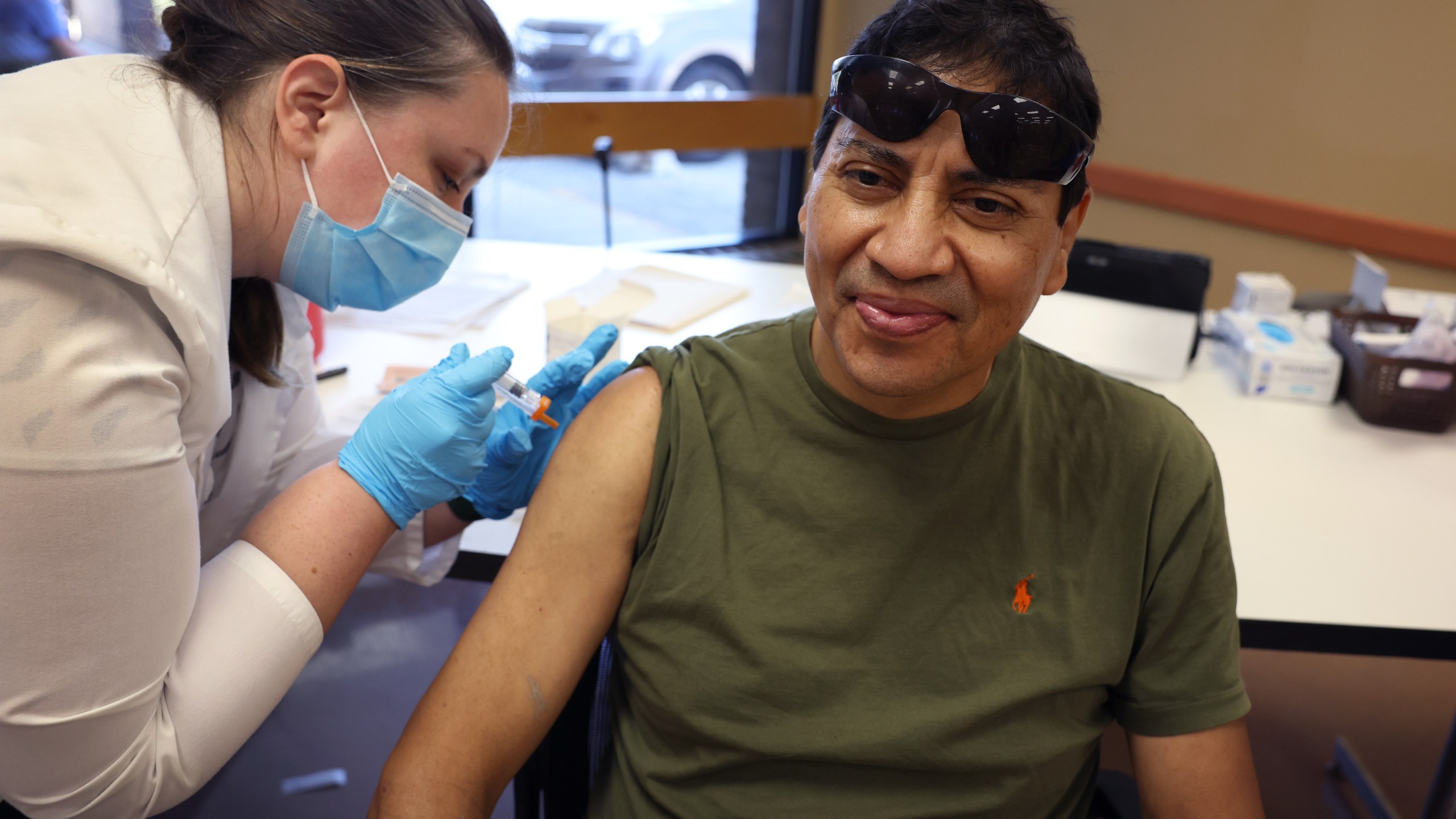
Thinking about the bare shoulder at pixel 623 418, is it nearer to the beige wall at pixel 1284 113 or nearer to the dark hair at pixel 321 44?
the dark hair at pixel 321 44

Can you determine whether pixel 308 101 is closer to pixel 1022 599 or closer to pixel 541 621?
pixel 541 621

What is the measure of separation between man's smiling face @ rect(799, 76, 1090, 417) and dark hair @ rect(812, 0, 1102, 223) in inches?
1.2

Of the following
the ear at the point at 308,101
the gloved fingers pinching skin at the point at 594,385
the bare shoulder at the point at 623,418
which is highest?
the ear at the point at 308,101

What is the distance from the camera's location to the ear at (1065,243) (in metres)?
1.10

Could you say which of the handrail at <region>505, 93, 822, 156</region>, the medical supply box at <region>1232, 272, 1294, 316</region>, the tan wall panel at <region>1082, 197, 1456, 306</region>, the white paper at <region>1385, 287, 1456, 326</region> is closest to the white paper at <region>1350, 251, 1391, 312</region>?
the white paper at <region>1385, 287, 1456, 326</region>

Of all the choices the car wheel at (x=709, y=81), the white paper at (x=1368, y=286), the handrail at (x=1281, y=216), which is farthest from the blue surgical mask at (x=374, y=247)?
the car wheel at (x=709, y=81)

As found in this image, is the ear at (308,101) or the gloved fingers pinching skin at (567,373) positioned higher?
the ear at (308,101)

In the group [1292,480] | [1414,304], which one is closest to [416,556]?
[1292,480]

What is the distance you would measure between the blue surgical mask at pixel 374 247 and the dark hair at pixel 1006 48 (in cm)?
60

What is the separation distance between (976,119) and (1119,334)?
137cm

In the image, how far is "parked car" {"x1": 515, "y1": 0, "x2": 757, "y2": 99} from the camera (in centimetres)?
460

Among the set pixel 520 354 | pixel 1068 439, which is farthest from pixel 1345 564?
pixel 520 354

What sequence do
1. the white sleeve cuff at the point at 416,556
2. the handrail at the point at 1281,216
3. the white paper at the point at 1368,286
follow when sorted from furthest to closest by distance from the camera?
the handrail at the point at 1281,216, the white paper at the point at 1368,286, the white sleeve cuff at the point at 416,556

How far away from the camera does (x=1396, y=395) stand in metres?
1.93
